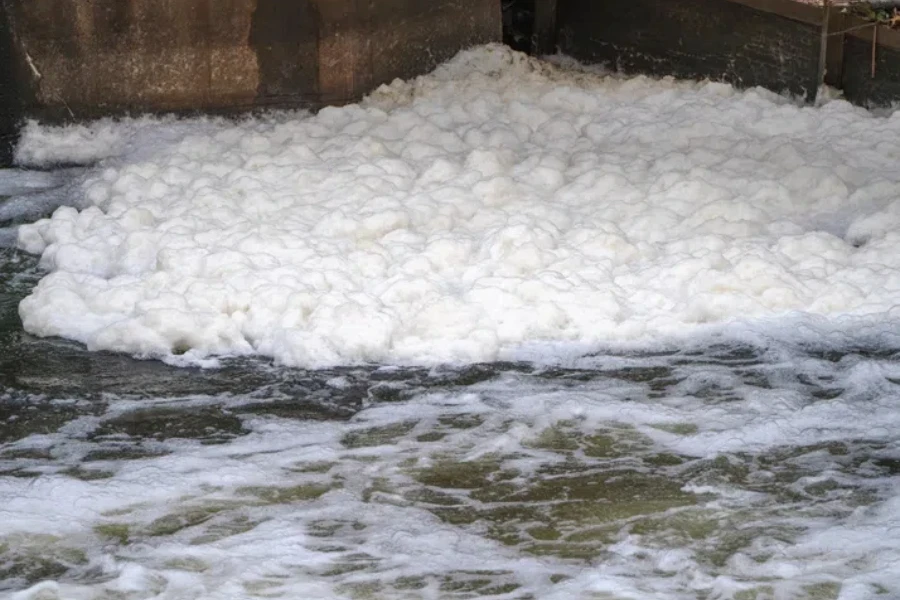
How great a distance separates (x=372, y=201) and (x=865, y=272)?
2681mm

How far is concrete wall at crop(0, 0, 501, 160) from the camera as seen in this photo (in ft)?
29.9

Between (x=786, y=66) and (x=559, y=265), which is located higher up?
(x=786, y=66)

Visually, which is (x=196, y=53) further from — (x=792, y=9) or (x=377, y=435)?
(x=377, y=435)

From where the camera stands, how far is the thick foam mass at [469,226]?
6016 mm

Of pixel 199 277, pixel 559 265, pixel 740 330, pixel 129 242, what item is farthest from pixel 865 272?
pixel 129 242

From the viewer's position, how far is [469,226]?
23.4 ft

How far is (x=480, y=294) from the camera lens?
20.3 ft

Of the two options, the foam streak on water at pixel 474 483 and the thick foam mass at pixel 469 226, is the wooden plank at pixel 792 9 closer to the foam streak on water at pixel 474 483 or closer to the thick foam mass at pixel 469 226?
the thick foam mass at pixel 469 226

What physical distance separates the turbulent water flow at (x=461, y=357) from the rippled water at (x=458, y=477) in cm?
1

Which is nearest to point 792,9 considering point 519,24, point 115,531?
point 519,24

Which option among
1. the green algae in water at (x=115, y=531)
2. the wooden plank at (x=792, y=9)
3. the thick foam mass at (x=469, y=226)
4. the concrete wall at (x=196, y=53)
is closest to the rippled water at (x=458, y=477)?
the green algae in water at (x=115, y=531)

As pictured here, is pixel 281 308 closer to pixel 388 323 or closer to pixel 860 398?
pixel 388 323

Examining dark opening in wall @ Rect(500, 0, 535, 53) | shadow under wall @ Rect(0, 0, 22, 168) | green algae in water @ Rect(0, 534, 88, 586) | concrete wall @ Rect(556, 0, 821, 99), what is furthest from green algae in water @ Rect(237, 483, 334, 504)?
dark opening in wall @ Rect(500, 0, 535, 53)

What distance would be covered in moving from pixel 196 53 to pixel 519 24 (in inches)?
141
